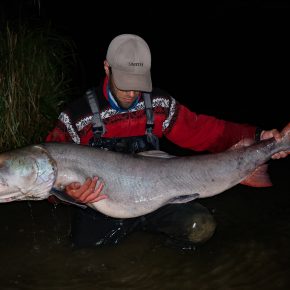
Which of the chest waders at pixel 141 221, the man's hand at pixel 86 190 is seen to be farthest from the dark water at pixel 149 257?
the man's hand at pixel 86 190

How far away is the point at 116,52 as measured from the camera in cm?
401

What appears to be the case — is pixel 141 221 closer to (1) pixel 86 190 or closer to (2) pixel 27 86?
(1) pixel 86 190

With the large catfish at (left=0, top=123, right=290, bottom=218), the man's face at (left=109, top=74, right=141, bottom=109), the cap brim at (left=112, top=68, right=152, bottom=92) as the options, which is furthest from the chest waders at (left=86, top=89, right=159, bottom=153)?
the large catfish at (left=0, top=123, right=290, bottom=218)

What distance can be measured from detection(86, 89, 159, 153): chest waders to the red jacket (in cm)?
7

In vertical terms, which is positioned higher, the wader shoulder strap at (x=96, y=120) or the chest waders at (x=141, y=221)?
the wader shoulder strap at (x=96, y=120)

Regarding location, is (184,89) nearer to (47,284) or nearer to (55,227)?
(55,227)

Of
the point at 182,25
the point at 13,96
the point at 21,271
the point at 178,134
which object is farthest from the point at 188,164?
the point at 182,25

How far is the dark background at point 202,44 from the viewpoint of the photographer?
10.8m

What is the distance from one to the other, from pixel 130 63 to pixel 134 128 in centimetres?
66

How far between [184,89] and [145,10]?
51.8 feet

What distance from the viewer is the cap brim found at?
3895 millimetres

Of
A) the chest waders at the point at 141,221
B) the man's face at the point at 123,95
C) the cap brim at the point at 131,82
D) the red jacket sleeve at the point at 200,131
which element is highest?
the cap brim at the point at 131,82

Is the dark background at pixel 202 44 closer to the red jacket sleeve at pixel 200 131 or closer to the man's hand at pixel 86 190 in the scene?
the red jacket sleeve at pixel 200 131

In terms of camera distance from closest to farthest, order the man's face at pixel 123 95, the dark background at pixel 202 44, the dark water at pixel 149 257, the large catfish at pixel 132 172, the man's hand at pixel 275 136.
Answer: the large catfish at pixel 132 172 → the man's hand at pixel 275 136 → the dark water at pixel 149 257 → the man's face at pixel 123 95 → the dark background at pixel 202 44
